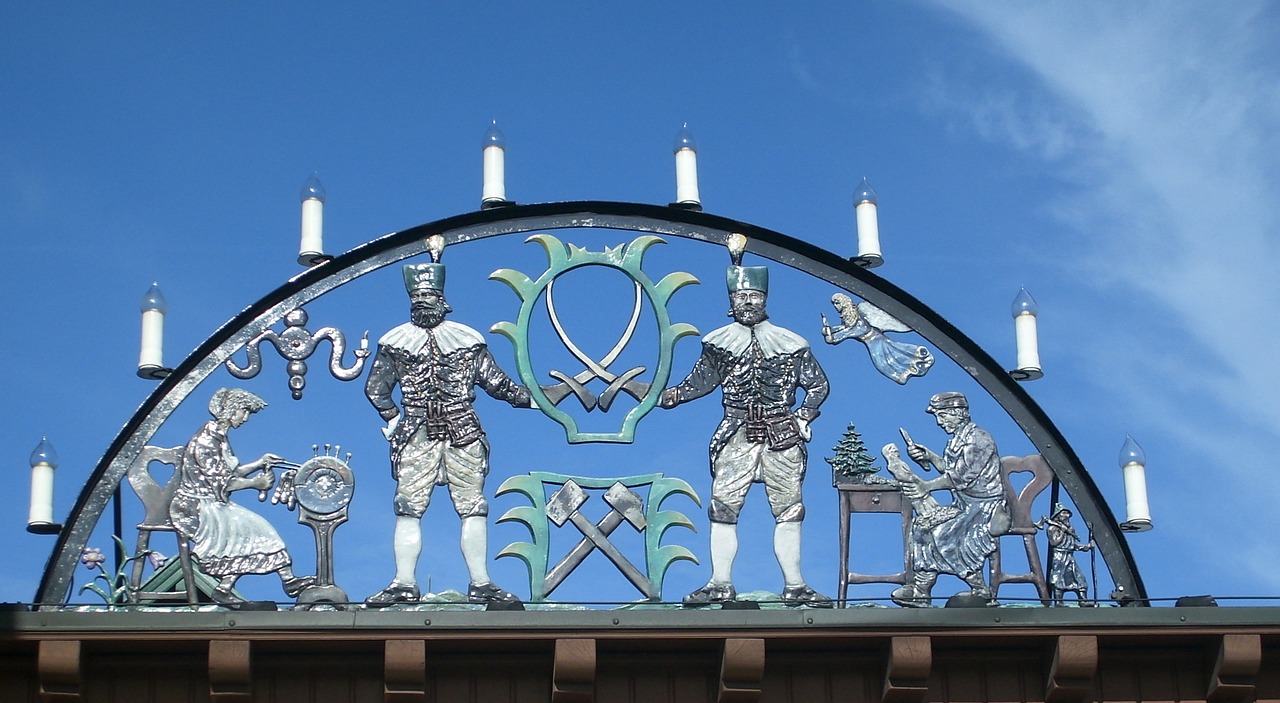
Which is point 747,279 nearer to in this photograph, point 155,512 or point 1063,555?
point 1063,555

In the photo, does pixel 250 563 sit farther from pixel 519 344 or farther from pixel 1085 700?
pixel 1085 700

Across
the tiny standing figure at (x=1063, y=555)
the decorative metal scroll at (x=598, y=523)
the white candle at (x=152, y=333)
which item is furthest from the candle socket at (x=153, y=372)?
the tiny standing figure at (x=1063, y=555)

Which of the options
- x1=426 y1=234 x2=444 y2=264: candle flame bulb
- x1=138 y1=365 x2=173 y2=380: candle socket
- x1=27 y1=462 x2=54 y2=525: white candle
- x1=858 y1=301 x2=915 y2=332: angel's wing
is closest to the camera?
x1=27 y1=462 x2=54 y2=525: white candle

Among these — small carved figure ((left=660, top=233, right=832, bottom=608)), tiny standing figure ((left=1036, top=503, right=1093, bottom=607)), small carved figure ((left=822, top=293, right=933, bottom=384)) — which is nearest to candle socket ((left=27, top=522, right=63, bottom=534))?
small carved figure ((left=660, top=233, right=832, bottom=608))

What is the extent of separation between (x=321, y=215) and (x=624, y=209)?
2.04m

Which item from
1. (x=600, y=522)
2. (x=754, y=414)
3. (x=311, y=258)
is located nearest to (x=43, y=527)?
(x=311, y=258)

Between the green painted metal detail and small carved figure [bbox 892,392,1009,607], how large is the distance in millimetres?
1687

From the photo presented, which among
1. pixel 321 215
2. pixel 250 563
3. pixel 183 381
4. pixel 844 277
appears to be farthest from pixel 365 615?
pixel 844 277

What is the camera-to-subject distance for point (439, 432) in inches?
459

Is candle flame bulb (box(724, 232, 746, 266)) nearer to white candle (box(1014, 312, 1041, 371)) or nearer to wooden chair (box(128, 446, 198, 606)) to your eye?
white candle (box(1014, 312, 1041, 371))

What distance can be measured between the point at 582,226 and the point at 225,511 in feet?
9.71

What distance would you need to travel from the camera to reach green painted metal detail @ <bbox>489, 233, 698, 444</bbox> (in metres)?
11.9

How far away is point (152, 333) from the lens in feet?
40.0

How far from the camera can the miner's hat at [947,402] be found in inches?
477
